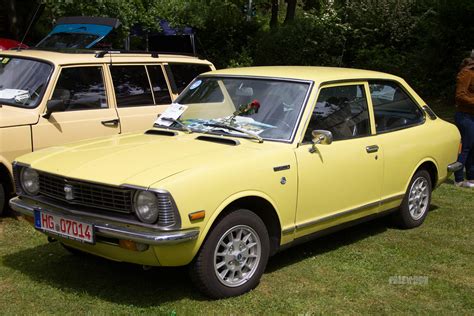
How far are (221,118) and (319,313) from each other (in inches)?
72.4

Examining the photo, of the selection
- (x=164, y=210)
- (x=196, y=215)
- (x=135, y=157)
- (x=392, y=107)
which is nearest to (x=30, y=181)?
(x=135, y=157)

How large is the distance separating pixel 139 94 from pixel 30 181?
2.72 metres

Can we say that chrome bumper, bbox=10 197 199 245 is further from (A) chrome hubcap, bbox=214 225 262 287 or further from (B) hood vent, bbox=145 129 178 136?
(B) hood vent, bbox=145 129 178 136

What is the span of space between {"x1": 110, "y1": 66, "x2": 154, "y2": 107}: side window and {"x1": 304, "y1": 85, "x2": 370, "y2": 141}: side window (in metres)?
2.66

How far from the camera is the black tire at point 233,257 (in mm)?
4082

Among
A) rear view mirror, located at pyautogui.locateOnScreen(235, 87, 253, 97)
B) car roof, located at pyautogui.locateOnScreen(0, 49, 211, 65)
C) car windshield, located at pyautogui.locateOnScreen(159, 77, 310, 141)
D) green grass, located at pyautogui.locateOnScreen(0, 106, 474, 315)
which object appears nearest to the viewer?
green grass, located at pyautogui.locateOnScreen(0, 106, 474, 315)

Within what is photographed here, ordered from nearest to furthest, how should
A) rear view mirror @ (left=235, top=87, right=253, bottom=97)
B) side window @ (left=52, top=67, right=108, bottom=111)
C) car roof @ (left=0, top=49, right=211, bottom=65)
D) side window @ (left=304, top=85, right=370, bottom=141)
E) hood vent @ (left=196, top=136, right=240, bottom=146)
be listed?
hood vent @ (left=196, top=136, right=240, bottom=146)
side window @ (left=304, top=85, right=370, bottom=141)
rear view mirror @ (left=235, top=87, right=253, bottom=97)
side window @ (left=52, top=67, right=108, bottom=111)
car roof @ (left=0, top=49, right=211, bottom=65)

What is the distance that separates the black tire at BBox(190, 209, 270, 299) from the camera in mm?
4082

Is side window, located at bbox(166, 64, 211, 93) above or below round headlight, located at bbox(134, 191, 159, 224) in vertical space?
above

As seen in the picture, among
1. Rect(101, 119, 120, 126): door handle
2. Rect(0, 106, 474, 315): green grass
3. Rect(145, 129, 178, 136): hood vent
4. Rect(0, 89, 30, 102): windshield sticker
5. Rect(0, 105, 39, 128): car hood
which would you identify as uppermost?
Rect(0, 89, 30, 102): windshield sticker

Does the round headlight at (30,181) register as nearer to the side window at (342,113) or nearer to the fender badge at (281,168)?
the fender badge at (281,168)

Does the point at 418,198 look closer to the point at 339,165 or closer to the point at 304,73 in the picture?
the point at 339,165

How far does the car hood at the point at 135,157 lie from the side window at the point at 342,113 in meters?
0.73

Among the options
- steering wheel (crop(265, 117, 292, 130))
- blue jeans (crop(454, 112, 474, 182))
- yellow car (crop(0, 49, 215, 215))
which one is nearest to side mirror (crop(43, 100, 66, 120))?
yellow car (crop(0, 49, 215, 215))
